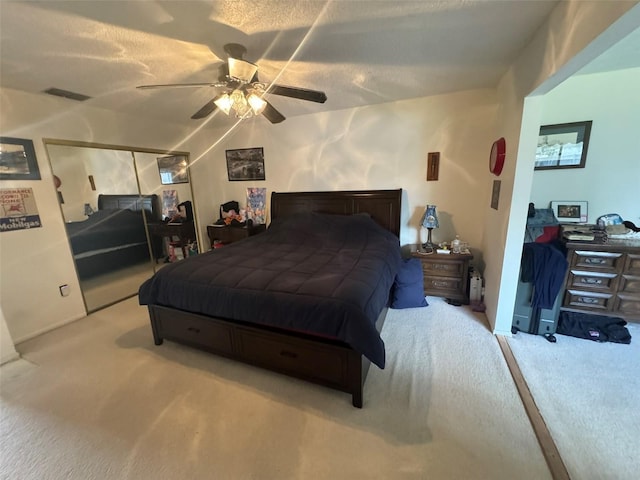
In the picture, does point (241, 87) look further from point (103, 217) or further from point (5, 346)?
point (5, 346)

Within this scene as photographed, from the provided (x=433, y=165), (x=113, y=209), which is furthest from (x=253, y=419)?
(x=113, y=209)

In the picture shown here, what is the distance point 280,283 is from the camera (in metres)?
1.88

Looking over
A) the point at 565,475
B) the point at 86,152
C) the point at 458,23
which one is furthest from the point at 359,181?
the point at 86,152

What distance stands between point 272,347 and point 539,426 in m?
1.66

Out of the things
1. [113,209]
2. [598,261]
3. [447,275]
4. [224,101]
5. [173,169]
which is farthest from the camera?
[173,169]

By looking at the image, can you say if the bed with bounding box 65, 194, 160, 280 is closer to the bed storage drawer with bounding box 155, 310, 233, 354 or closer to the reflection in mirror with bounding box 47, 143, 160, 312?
the reflection in mirror with bounding box 47, 143, 160, 312

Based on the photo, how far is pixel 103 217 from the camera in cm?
325

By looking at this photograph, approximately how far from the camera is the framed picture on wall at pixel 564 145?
2473 mm

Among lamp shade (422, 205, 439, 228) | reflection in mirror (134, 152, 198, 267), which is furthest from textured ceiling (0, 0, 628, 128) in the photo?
lamp shade (422, 205, 439, 228)

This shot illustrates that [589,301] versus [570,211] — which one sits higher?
[570,211]

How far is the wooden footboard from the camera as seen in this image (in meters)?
1.63

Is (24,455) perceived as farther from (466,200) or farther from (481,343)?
(466,200)

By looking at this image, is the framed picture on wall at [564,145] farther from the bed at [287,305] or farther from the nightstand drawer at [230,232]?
the nightstand drawer at [230,232]

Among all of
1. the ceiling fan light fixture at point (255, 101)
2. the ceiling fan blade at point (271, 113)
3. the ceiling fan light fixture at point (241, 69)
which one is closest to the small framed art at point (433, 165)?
the ceiling fan blade at point (271, 113)
